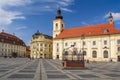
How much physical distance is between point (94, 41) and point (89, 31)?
5.40 metres

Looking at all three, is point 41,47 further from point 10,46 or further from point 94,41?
point 94,41

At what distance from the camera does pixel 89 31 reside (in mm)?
78375

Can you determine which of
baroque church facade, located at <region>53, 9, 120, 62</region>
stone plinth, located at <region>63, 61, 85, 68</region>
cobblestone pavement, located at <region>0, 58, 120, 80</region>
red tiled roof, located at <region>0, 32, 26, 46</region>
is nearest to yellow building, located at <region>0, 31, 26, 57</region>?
red tiled roof, located at <region>0, 32, 26, 46</region>

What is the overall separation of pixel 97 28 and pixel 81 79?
62.6 meters

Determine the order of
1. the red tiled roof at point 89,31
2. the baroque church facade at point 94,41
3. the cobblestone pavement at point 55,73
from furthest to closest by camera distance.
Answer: the red tiled roof at point 89,31 < the baroque church facade at point 94,41 < the cobblestone pavement at point 55,73

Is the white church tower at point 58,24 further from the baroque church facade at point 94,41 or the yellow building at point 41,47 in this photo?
the yellow building at point 41,47

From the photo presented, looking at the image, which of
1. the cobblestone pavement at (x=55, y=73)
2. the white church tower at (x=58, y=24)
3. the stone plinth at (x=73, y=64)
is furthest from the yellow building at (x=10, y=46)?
the stone plinth at (x=73, y=64)

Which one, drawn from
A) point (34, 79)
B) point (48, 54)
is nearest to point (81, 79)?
point (34, 79)

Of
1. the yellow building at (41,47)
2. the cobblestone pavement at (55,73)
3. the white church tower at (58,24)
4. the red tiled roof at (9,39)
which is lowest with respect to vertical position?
the cobblestone pavement at (55,73)

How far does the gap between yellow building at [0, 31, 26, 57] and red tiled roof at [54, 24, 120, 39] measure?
117 ft

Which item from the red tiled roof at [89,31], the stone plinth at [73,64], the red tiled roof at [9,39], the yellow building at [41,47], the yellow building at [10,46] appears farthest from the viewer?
the yellow building at [41,47]

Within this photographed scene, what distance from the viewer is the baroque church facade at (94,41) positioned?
6938 centimetres

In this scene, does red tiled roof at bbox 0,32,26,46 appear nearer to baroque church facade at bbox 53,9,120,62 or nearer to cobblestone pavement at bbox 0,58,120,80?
baroque church facade at bbox 53,9,120,62

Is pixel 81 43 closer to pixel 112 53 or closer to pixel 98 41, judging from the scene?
pixel 98 41
